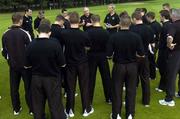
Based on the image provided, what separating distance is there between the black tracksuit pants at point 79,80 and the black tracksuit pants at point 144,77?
1.47 metres

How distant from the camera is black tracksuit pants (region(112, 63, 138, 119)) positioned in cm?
860

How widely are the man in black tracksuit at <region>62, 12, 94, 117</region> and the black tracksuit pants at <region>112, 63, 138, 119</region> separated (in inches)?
33.7

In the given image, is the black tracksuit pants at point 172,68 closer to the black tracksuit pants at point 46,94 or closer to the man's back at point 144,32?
the man's back at point 144,32

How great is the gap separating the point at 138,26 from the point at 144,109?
221 cm

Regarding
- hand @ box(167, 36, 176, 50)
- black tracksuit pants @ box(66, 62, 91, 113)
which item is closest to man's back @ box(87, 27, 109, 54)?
black tracksuit pants @ box(66, 62, 91, 113)

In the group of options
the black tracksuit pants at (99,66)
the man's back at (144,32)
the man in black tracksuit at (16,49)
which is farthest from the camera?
the black tracksuit pants at (99,66)

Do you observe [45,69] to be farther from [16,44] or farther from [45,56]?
[16,44]

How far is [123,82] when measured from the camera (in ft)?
28.8

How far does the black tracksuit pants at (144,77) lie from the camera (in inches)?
382

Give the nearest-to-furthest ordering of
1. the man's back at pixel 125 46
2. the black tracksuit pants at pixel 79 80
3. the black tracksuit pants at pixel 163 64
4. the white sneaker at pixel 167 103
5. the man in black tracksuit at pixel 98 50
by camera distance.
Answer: the man's back at pixel 125 46
the black tracksuit pants at pixel 79 80
the man in black tracksuit at pixel 98 50
the white sneaker at pixel 167 103
the black tracksuit pants at pixel 163 64

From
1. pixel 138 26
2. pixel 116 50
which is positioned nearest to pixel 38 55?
pixel 116 50

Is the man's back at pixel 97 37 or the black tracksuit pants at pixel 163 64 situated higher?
the man's back at pixel 97 37

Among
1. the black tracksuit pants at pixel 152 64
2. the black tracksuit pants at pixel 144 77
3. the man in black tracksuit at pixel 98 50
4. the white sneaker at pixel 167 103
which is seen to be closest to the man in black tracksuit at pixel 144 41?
the black tracksuit pants at pixel 144 77

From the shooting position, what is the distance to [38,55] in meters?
7.72
